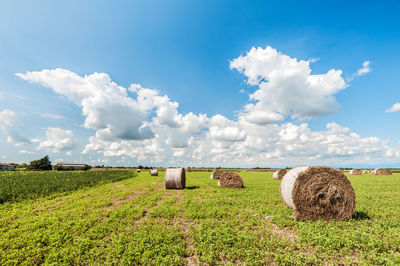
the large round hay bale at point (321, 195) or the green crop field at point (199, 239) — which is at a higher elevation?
the large round hay bale at point (321, 195)

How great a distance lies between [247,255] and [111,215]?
6.81 m

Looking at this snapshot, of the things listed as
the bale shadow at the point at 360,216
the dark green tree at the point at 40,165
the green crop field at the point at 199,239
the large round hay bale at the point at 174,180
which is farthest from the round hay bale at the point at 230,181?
the dark green tree at the point at 40,165

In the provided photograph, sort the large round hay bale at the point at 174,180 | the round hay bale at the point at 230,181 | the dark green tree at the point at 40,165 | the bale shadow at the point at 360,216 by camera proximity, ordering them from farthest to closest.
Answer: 1. the dark green tree at the point at 40,165
2. the round hay bale at the point at 230,181
3. the large round hay bale at the point at 174,180
4. the bale shadow at the point at 360,216

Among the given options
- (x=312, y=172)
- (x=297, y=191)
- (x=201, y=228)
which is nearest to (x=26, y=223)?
(x=201, y=228)

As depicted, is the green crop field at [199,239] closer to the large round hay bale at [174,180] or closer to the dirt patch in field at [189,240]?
the dirt patch in field at [189,240]

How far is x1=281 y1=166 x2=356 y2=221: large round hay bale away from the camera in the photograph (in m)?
7.71

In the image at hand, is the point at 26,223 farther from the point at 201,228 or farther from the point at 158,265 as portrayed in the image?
the point at 201,228

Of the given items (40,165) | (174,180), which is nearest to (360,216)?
(174,180)

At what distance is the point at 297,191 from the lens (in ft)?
26.3

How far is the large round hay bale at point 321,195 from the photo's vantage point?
771 centimetres

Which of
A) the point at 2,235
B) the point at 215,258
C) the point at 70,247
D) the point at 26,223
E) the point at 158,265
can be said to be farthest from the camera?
the point at 26,223

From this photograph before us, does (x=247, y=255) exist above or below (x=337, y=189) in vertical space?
below

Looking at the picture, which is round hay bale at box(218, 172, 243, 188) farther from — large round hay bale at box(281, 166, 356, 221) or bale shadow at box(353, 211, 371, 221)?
bale shadow at box(353, 211, 371, 221)

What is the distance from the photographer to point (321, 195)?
800 centimetres
